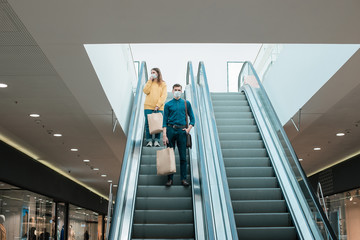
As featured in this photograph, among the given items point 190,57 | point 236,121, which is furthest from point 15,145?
point 190,57

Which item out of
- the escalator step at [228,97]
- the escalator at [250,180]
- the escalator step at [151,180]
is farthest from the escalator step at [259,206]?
the escalator step at [228,97]

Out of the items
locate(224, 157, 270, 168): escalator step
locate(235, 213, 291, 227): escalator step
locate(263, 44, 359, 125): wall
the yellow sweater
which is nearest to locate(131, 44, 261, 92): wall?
locate(263, 44, 359, 125): wall

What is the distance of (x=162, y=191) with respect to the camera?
7.96 m

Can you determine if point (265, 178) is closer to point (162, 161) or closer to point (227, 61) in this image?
point (162, 161)

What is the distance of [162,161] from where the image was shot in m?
7.86

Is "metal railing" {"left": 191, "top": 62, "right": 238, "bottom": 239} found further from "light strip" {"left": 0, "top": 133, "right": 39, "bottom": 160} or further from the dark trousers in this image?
"light strip" {"left": 0, "top": 133, "right": 39, "bottom": 160}

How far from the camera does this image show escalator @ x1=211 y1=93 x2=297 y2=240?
22.4 ft

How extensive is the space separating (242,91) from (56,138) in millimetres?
5294

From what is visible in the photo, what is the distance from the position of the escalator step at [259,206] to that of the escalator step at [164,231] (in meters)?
0.95

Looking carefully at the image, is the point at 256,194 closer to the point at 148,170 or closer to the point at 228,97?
the point at 148,170

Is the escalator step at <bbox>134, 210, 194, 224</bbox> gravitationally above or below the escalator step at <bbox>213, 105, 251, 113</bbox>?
below

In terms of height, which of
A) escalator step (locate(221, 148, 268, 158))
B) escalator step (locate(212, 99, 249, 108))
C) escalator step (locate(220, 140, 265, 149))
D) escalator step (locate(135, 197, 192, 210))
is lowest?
escalator step (locate(135, 197, 192, 210))

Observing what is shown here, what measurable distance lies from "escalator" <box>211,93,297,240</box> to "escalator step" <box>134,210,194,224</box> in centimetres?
79

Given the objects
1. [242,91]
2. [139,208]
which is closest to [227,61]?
[242,91]
